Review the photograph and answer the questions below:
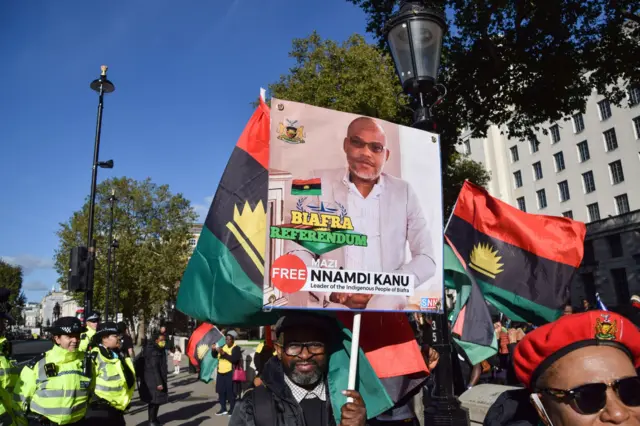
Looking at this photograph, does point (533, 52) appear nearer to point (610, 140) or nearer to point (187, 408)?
point (187, 408)

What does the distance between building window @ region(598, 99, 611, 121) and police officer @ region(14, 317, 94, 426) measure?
42.7m

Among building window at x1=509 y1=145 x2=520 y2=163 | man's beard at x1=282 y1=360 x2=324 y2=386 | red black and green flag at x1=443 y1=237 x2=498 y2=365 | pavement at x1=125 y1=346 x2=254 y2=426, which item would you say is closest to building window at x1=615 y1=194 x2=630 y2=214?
building window at x1=509 y1=145 x2=520 y2=163

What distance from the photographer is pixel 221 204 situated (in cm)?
333

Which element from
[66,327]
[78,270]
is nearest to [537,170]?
[78,270]

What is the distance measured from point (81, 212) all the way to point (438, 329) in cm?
4322

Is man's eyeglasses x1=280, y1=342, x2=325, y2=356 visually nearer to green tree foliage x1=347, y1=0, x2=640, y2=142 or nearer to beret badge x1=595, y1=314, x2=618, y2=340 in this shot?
beret badge x1=595, y1=314, x2=618, y2=340

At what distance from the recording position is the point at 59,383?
5.18 meters

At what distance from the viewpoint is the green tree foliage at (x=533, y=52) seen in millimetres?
12945

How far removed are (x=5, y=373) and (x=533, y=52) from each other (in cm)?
1377

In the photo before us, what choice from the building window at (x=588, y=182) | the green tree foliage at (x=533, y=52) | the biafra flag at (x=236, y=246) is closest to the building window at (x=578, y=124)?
the building window at (x=588, y=182)

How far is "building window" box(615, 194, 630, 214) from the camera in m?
38.9

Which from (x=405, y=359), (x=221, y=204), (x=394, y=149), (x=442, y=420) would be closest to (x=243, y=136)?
(x=221, y=204)

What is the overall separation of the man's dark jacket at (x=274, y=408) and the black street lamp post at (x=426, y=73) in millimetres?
1931

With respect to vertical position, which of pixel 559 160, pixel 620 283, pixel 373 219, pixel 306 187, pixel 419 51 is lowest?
pixel 373 219
